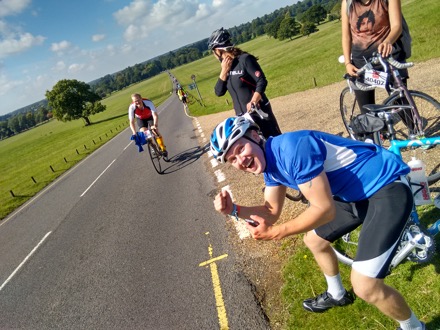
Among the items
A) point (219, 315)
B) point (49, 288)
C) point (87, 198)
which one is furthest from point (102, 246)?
point (87, 198)

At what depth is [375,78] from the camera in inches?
168

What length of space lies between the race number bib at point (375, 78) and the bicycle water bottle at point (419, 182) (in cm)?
174

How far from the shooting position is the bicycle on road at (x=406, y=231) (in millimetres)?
2660

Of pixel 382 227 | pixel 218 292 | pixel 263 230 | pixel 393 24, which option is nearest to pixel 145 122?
pixel 218 292

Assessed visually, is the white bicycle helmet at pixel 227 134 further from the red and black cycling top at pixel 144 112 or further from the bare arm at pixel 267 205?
the red and black cycling top at pixel 144 112

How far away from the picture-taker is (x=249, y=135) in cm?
248

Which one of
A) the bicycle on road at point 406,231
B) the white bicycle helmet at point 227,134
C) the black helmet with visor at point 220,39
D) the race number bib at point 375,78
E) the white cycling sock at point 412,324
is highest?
the black helmet with visor at point 220,39

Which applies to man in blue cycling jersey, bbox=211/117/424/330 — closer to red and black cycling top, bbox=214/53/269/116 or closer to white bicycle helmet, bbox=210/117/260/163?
white bicycle helmet, bbox=210/117/260/163

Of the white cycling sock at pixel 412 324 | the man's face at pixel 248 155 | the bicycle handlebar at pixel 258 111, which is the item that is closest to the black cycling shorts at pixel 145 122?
the bicycle handlebar at pixel 258 111

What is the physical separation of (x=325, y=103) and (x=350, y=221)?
9.14 m

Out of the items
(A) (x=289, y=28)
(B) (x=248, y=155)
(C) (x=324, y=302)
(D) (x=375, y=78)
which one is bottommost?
(C) (x=324, y=302)

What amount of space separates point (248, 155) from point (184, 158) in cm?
905

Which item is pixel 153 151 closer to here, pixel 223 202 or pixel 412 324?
pixel 223 202

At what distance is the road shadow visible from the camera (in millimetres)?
10539
